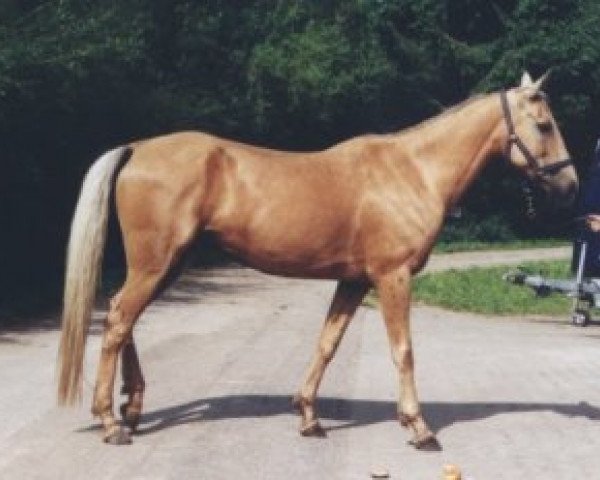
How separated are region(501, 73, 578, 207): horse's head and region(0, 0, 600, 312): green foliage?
115 cm

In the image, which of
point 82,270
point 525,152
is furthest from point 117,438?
point 525,152

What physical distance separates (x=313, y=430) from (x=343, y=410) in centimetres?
114

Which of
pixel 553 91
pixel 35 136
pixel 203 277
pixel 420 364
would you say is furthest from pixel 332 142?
pixel 420 364

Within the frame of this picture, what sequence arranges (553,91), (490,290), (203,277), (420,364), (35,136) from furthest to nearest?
(553,91) → (203,277) → (490,290) → (35,136) → (420,364)

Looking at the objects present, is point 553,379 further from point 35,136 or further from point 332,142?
point 332,142

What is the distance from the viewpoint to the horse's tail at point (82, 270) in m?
7.84

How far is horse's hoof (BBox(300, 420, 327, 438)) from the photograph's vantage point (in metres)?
8.34

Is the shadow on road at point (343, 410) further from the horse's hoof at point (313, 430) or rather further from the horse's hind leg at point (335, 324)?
the horse's hind leg at point (335, 324)

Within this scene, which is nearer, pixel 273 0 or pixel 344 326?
pixel 344 326

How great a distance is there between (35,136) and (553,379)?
8675 mm

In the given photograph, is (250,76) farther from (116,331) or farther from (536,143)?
(116,331)

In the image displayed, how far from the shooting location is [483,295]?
21.2 m

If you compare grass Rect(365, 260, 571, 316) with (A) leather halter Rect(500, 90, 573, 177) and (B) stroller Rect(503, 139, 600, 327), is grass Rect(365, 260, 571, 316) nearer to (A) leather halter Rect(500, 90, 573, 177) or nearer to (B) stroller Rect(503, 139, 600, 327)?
(B) stroller Rect(503, 139, 600, 327)

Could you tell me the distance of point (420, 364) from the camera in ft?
41.2
